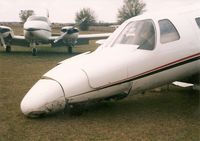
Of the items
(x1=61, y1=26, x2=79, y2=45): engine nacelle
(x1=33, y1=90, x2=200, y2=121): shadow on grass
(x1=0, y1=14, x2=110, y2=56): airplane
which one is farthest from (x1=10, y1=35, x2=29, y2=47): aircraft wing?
(x1=33, y1=90, x2=200, y2=121): shadow on grass

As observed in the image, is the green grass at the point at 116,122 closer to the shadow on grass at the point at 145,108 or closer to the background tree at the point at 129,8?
the shadow on grass at the point at 145,108

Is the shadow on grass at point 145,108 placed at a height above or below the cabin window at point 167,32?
below

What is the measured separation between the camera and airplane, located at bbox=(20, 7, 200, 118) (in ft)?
21.4

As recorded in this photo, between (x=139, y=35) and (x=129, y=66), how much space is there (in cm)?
100

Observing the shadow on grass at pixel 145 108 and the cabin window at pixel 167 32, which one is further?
the cabin window at pixel 167 32

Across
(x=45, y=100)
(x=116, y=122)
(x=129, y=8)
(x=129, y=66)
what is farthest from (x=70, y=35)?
(x=129, y=8)

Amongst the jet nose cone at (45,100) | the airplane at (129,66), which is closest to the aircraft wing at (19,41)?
the airplane at (129,66)

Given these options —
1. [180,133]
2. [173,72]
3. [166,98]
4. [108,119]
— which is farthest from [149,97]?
[180,133]

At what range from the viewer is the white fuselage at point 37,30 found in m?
26.2

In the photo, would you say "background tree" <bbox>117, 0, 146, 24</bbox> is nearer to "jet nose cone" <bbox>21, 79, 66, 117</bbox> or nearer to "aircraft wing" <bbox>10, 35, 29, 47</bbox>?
"aircraft wing" <bbox>10, 35, 29, 47</bbox>

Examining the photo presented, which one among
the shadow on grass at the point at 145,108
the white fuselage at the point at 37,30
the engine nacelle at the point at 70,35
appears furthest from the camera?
the engine nacelle at the point at 70,35

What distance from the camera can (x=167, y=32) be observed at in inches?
302

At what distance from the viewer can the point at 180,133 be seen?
239 inches

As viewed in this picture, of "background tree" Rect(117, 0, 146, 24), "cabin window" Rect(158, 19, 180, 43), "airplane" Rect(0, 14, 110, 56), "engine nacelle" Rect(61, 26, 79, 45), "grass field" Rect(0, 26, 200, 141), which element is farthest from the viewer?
"background tree" Rect(117, 0, 146, 24)
